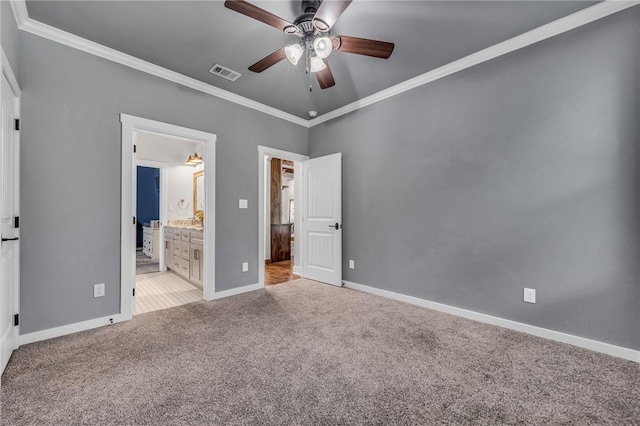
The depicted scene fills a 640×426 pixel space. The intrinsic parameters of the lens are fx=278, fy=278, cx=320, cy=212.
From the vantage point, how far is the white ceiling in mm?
2156

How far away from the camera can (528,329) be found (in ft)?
8.21

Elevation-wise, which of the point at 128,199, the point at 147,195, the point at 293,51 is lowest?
the point at 128,199

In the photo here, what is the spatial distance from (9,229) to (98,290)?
0.86 metres

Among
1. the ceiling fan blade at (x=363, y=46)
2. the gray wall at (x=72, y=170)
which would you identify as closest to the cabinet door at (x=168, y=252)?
the gray wall at (x=72, y=170)

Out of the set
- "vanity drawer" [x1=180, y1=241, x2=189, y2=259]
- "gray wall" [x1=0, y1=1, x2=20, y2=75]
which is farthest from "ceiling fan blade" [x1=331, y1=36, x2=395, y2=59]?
"vanity drawer" [x1=180, y1=241, x2=189, y2=259]

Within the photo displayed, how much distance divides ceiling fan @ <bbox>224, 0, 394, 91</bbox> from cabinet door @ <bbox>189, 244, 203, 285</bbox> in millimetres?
2688

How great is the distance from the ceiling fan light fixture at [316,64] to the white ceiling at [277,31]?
15.0 inches

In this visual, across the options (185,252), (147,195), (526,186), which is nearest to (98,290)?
(185,252)

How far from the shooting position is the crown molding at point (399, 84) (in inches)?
85.3

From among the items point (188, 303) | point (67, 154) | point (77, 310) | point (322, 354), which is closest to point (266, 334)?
point (322, 354)

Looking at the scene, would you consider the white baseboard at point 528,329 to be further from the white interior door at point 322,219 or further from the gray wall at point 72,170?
the gray wall at point 72,170

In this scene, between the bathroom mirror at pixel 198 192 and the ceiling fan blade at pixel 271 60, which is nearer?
the ceiling fan blade at pixel 271 60

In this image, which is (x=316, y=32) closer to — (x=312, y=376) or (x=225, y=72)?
(x=225, y=72)

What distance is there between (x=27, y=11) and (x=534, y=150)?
172 inches
